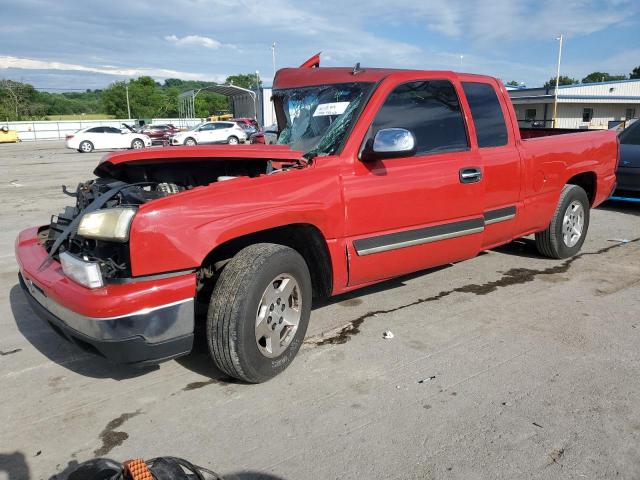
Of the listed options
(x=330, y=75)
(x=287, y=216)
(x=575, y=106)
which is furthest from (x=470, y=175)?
(x=575, y=106)

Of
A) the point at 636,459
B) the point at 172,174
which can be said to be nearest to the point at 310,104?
the point at 172,174

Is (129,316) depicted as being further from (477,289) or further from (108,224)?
(477,289)

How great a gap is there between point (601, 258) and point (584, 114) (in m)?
47.1

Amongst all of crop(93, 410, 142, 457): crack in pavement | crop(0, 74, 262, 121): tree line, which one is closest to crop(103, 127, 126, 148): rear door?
crop(93, 410, 142, 457): crack in pavement

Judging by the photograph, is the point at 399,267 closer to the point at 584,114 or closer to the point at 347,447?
the point at 347,447

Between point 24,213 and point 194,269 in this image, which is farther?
point 24,213

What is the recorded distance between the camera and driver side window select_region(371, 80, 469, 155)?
3848 mm

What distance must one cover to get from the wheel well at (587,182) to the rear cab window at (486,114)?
161 cm

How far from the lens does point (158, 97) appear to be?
101m

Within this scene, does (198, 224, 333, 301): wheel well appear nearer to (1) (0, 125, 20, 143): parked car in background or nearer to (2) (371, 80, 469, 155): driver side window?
(2) (371, 80, 469, 155): driver side window

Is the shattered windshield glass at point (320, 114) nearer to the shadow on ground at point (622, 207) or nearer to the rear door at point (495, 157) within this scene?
the rear door at point (495, 157)

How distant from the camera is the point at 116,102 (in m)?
95.4

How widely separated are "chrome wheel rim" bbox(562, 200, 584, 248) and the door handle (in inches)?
72.4

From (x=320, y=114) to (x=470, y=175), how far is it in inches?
49.7
